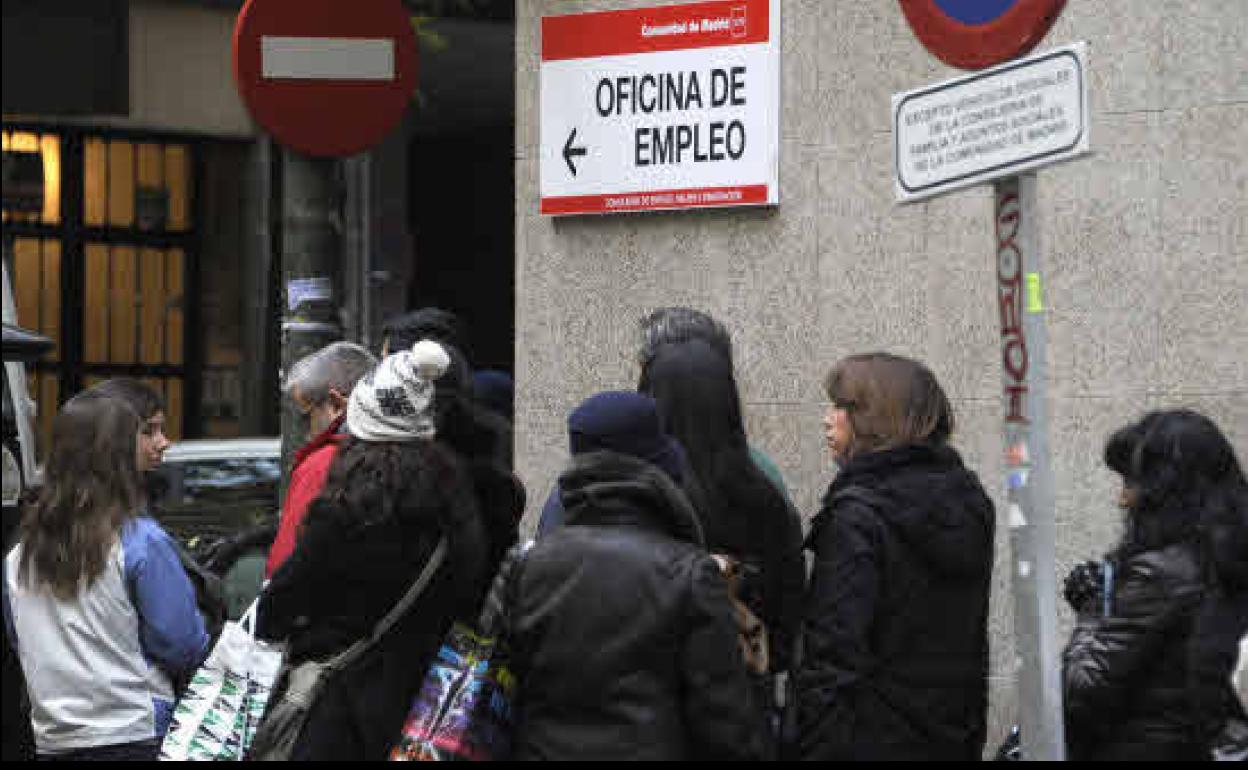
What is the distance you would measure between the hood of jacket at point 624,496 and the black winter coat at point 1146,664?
1078 millimetres

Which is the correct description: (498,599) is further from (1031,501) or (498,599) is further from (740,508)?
(1031,501)

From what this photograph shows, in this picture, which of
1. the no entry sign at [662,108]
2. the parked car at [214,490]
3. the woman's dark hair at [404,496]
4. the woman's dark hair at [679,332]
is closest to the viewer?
the woman's dark hair at [404,496]

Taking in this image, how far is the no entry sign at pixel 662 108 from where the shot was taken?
27.4 ft

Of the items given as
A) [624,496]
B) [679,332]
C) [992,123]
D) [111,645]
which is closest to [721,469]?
[679,332]

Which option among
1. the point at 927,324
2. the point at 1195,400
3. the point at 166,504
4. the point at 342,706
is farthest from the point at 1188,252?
the point at 166,504

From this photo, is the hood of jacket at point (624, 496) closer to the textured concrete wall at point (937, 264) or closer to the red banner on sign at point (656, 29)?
the textured concrete wall at point (937, 264)

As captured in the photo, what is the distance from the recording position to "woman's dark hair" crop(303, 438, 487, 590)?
517cm

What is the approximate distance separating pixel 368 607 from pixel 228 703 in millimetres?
504

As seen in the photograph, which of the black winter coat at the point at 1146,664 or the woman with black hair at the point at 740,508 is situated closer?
the black winter coat at the point at 1146,664

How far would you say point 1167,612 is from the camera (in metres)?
5.25

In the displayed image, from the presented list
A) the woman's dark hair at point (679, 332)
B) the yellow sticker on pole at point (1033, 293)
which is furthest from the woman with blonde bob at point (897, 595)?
the yellow sticker on pole at point (1033, 293)

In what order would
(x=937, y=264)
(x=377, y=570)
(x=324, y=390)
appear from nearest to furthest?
(x=377, y=570) → (x=324, y=390) → (x=937, y=264)

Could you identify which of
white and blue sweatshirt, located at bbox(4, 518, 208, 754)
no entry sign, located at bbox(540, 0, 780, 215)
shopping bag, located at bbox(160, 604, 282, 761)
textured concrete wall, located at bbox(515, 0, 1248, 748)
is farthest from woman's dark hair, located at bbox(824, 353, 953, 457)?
no entry sign, located at bbox(540, 0, 780, 215)

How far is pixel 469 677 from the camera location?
5.08 metres
